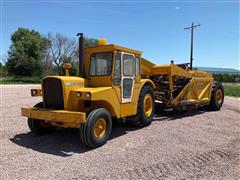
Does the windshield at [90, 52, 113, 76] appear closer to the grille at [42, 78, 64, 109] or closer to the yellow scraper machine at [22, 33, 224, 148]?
the yellow scraper machine at [22, 33, 224, 148]

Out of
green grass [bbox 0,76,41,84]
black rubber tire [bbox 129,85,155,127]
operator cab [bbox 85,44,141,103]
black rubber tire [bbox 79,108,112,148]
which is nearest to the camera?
black rubber tire [bbox 79,108,112,148]

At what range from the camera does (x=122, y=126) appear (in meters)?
7.50

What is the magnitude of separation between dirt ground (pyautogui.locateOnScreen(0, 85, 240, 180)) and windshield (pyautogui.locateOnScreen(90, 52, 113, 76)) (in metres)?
1.69

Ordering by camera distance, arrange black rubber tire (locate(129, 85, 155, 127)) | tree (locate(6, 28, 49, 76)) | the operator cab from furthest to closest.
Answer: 1. tree (locate(6, 28, 49, 76))
2. black rubber tire (locate(129, 85, 155, 127))
3. the operator cab

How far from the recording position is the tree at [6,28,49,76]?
44.5 m

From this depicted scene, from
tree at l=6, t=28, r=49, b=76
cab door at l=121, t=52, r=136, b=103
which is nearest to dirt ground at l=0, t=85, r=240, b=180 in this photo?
cab door at l=121, t=52, r=136, b=103

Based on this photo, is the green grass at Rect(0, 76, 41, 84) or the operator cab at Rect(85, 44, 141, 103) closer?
the operator cab at Rect(85, 44, 141, 103)

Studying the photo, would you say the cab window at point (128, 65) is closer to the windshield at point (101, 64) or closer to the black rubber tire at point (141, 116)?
the windshield at point (101, 64)

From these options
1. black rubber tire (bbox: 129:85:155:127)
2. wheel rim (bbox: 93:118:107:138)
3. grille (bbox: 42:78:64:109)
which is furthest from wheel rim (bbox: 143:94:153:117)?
grille (bbox: 42:78:64:109)

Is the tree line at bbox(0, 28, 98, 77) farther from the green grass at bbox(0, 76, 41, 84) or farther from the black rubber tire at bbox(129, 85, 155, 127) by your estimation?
the black rubber tire at bbox(129, 85, 155, 127)

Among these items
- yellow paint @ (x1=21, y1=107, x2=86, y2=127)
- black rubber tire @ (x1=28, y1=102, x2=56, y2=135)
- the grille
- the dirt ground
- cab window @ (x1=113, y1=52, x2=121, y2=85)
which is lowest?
the dirt ground

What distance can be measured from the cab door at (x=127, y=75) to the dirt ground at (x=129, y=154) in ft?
3.43

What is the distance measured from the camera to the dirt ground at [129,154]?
4039 mm

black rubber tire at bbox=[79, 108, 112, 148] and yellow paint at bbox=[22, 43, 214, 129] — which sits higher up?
yellow paint at bbox=[22, 43, 214, 129]
